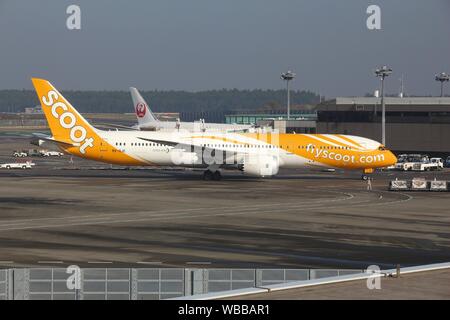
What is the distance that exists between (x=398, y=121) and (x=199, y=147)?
51.8 meters

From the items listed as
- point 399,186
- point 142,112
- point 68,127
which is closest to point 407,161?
point 399,186

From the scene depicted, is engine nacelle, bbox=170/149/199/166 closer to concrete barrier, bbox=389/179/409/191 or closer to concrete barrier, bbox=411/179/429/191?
concrete barrier, bbox=389/179/409/191

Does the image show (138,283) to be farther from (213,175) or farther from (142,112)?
(142,112)

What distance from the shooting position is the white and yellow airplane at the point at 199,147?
86.5 m

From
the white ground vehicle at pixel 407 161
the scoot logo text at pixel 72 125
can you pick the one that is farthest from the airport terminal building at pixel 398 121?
the scoot logo text at pixel 72 125

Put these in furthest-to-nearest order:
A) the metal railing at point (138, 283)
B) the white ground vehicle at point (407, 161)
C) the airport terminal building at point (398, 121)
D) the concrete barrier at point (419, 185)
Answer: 1. the airport terminal building at point (398, 121)
2. the white ground vehicle at point (407, 161)
3. the concrete barrier at point (419, 185)
4. the metal railing at point (138, 283)

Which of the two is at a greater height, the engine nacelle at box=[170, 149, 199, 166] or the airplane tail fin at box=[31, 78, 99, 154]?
the airplane tail fin at box=[31, 78, 99, 154]

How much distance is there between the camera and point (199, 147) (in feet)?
285

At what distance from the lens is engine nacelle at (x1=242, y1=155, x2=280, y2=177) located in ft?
277

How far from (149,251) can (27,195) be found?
30696 mm

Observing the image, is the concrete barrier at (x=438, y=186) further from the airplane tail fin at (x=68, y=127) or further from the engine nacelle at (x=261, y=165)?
the airplane tail fin at (x=68, y=127)

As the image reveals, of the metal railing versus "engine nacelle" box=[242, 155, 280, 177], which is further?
"engine nacelle" box=[242, 155, 280, 177]

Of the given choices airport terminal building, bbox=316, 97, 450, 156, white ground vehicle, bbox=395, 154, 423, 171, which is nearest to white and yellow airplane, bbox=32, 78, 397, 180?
white ground vehicle, bbox=395, 154, 423, 171
